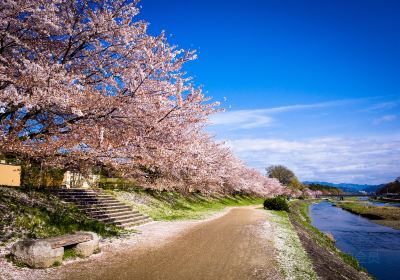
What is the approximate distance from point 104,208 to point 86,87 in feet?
40.4

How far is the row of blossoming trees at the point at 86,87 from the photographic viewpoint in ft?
29.4

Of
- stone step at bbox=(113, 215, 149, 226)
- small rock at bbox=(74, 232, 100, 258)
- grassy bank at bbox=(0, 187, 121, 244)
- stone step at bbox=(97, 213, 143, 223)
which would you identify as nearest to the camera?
small rock at bbox=(74, 232, 100, 258)

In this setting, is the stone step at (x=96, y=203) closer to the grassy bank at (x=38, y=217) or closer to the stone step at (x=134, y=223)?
the grassy bank at (x=38, y=217)

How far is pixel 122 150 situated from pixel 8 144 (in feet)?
10.5

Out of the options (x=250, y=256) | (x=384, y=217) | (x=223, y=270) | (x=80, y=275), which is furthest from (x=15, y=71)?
(x=384, y=217)

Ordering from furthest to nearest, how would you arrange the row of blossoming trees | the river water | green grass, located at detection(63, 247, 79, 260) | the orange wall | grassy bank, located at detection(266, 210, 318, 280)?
the orange wall, the river water, grassy bank, located at detection(266, 210, 318, 280), green grass, located at detection(63, 247, 79, 260), the row of blossoming trees

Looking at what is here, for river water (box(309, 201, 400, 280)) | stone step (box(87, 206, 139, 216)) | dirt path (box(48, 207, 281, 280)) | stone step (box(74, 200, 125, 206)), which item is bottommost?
river water (box(309, 201, 400, 280))

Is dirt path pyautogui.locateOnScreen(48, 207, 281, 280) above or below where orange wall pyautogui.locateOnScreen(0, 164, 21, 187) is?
below

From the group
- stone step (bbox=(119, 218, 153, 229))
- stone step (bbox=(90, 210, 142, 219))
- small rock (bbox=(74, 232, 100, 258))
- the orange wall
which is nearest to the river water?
stone step (bbox=(119, 218, 153, 229))

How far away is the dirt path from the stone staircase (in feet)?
16.1

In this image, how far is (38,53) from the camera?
32.3 ft

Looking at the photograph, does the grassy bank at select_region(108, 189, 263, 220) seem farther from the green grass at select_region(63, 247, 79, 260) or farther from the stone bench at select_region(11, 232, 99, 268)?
the stone bench at select_region(11, 232, 99, 268)

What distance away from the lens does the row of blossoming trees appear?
8.95 metres

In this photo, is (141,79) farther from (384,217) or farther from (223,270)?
(384,217)
